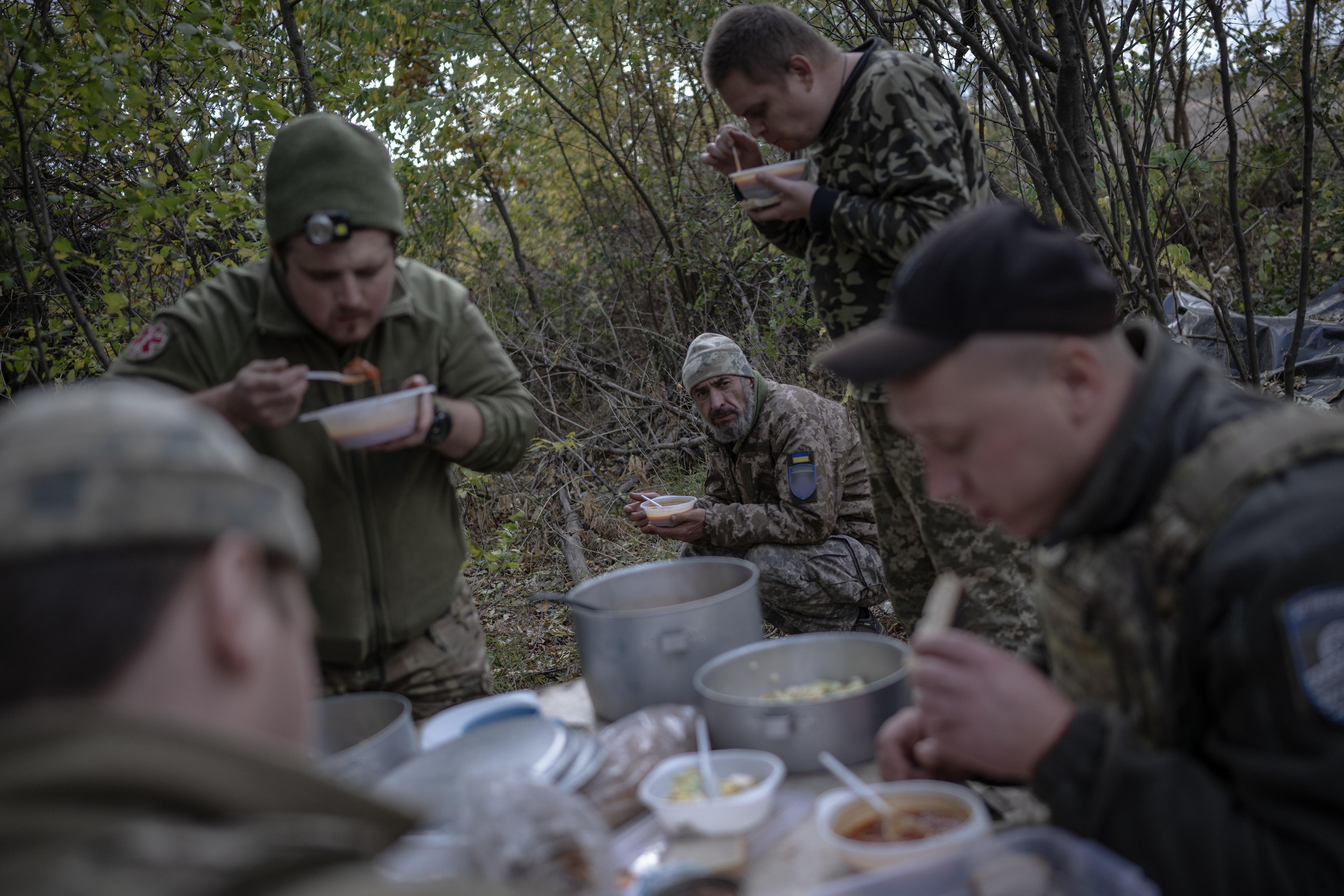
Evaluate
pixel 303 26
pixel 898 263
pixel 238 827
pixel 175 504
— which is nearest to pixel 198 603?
pixel 175 504

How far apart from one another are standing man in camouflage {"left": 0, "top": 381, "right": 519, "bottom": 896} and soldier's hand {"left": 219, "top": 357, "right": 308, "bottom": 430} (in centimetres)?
104

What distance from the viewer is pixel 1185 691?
1.24 meters

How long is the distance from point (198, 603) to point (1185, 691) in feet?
3.90

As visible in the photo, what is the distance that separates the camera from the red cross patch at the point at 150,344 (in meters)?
2.21

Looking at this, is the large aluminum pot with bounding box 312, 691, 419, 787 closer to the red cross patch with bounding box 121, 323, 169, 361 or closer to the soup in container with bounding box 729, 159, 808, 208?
the red cross patch with bounding box 121, 323, 169, 361

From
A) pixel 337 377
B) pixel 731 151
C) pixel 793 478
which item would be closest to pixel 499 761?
pixel 337 377

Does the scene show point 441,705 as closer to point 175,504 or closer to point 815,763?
point 815,763

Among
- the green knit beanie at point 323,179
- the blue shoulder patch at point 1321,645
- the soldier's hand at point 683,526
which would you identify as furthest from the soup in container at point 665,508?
the blue shoulder patch at point 1321,645

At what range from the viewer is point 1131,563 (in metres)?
1.26

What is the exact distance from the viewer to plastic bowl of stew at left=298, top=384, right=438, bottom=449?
6.51 ft

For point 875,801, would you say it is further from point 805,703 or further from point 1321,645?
point 1321,645

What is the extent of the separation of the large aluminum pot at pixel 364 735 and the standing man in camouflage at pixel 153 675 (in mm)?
673

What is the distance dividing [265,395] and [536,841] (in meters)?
1.20

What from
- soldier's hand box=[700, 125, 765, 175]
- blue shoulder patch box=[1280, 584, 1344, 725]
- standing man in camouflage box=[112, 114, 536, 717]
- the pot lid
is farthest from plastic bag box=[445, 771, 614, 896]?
soldier's hand box=[700, 125, 765, 175]
